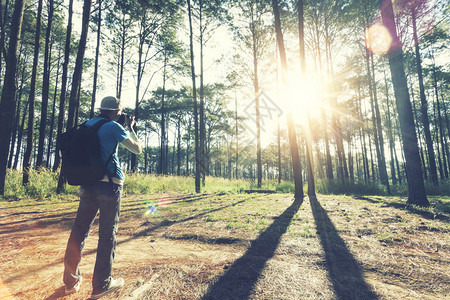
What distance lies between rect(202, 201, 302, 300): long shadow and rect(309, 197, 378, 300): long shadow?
2.60 ft

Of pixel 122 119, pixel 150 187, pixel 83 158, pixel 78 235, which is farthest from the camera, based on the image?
pixel 150 187

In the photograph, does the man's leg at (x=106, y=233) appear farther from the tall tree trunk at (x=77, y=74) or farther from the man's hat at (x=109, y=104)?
the tall tree trunk at (x=77, y=74)

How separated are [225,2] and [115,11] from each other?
8.55m

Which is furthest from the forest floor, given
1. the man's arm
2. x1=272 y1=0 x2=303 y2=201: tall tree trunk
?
x1=272 y1=0 x2=303 y2=201: tall tree trunk

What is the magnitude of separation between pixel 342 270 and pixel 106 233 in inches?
113

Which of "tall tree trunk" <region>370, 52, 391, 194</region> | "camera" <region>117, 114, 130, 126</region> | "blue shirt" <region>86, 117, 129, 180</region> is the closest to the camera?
"blue shirt" <region>86, 117, 129, 180</region>

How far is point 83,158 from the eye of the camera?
84.0 inches

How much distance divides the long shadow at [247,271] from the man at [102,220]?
3.71ft

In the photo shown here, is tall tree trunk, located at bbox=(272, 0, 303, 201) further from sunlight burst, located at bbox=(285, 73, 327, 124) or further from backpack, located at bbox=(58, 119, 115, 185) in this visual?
backpack, located at bbox=(58, 119, 115, 185)

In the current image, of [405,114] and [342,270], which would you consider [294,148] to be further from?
[342,270]

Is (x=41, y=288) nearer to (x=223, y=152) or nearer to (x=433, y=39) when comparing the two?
(x=433, y=39)

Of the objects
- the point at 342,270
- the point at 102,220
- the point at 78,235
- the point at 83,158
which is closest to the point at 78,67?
the point at 83,158

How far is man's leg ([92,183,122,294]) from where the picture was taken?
6.97 ft

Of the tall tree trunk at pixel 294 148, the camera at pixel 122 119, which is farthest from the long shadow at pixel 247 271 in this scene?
the tall tree trunk at pixel 294 148
